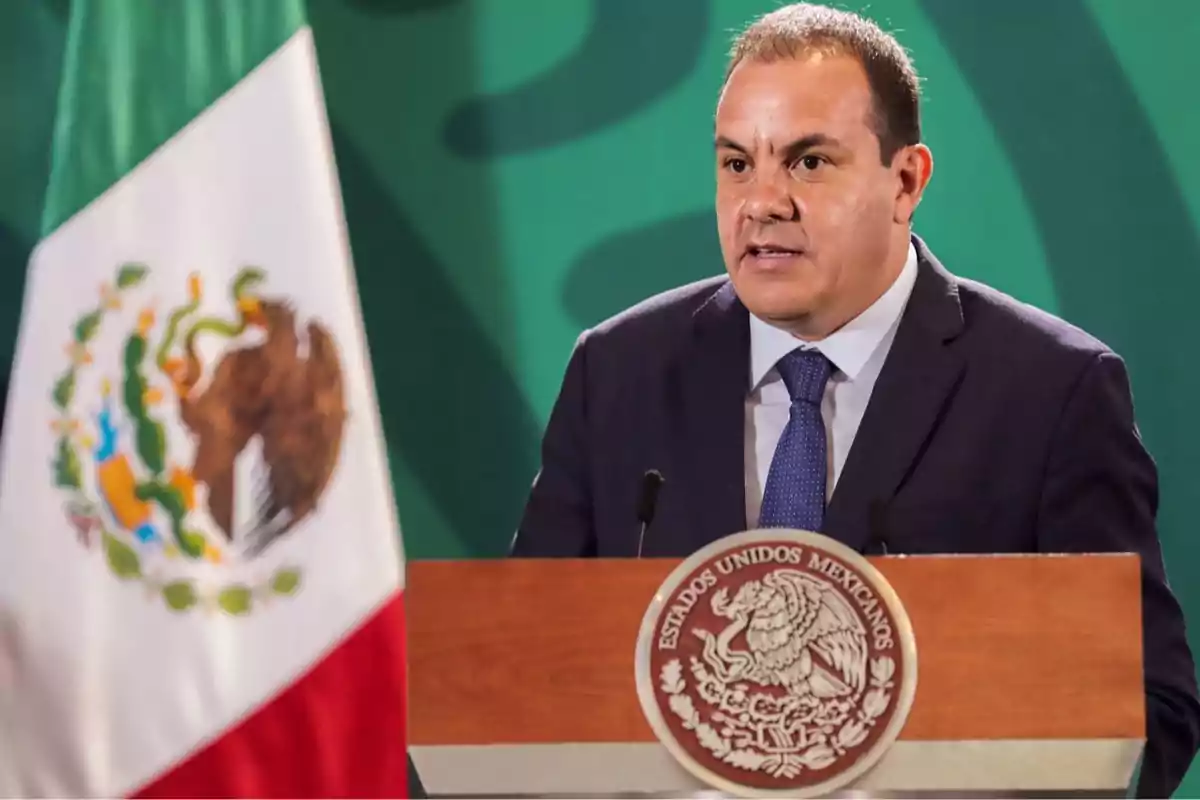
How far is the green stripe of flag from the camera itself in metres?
2.63

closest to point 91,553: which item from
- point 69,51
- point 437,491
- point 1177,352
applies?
point 437,491

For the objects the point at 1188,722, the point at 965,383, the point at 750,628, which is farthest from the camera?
the point at 965,383

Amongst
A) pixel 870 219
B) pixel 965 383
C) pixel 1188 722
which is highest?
pixel 870 219

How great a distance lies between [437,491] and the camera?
2938 millimetres

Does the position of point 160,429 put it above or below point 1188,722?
above

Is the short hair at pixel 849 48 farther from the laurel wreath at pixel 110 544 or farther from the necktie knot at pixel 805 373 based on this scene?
the laurel wreath at pixel 110 544

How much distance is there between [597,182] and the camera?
9.46 ft

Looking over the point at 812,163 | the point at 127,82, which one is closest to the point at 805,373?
the point at 812,163

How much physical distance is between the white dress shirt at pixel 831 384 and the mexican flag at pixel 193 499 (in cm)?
94

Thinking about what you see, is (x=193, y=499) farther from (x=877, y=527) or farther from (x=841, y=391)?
(x=877, y=527)

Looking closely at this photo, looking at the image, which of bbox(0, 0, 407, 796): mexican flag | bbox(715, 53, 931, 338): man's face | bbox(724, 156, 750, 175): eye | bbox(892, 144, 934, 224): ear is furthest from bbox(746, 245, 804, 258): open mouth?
bbox(0, 0, 407, 796): mexican flag

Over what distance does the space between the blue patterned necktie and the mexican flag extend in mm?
1021

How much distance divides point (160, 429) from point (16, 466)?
0.26 meters

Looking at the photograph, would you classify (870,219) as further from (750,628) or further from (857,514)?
(750,628)
